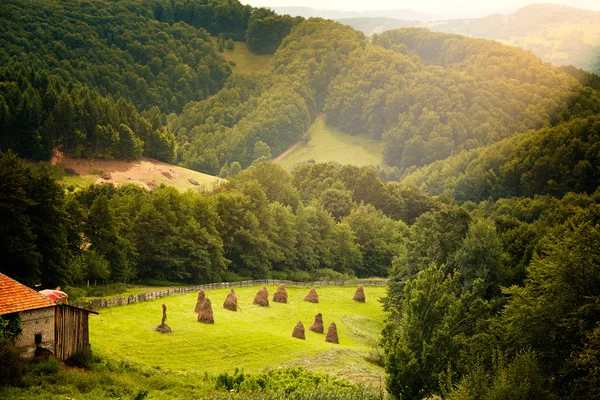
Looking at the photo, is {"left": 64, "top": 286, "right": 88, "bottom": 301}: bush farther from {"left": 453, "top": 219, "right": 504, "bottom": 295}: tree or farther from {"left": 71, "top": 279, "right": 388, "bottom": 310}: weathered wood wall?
{"left": 453, "top": 219, "right": 504, "bottom": 295}: tree

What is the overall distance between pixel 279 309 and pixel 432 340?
27401 mm

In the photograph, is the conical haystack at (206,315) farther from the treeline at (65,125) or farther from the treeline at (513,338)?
the treeline at (65,125)

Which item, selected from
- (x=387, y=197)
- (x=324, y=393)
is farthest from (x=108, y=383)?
(x=387, y=197)

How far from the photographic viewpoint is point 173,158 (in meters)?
132

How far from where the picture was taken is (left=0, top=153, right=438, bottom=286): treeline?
56.2 meters

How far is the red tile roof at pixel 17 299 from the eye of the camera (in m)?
37.8

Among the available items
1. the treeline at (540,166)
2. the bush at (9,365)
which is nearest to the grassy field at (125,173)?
the treeline at (540,166)

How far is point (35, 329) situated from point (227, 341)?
1609 centimetres

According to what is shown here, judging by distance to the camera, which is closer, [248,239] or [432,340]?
[432,340]

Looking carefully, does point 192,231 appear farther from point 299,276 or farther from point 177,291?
point 299,276

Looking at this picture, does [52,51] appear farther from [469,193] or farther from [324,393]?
[324,393]

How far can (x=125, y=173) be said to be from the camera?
11056 cm

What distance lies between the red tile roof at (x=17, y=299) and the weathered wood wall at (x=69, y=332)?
45.3 inches

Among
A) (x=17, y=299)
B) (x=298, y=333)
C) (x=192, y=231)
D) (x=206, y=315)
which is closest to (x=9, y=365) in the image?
(x=17, y=299)
